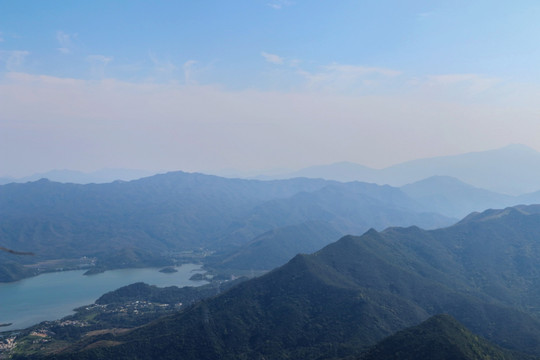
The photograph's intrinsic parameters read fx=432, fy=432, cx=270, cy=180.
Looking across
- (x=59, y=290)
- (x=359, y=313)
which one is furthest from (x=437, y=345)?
(x=59, y=290)

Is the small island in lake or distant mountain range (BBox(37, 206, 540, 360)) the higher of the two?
distant mountain range (BBox(37, 206, 540, 360))

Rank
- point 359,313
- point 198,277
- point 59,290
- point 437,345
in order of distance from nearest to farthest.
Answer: point 437,345
point 359,313
point 59,290
point 198,277

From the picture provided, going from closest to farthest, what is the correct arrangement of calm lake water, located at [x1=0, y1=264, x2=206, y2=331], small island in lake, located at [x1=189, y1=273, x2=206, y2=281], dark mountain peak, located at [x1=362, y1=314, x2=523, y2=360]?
dark mountain peak, located at [x1=362, y1=314, x2=523, y2=360] → calm lake water, located at [x1=0, y1=264, x2=206, y2=331] → small island in lake, located at [x1=189, y1=273, x2=206, y2=281]

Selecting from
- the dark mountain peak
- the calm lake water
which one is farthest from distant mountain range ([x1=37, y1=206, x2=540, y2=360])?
the calm lake water

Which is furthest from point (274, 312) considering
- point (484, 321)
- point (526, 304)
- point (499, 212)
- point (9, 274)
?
point (9, 274)

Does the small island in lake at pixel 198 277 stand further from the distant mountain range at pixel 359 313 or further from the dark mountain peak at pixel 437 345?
the dark mountain peak at pixel 437 345

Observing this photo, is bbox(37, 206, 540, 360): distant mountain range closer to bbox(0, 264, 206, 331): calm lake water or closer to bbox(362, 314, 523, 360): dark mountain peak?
bbox(362, 314, 523, 360): dark mountain peak

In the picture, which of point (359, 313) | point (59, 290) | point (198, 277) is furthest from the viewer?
point (198, 277)

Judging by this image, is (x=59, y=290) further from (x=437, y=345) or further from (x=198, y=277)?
(x=437, y=345)
